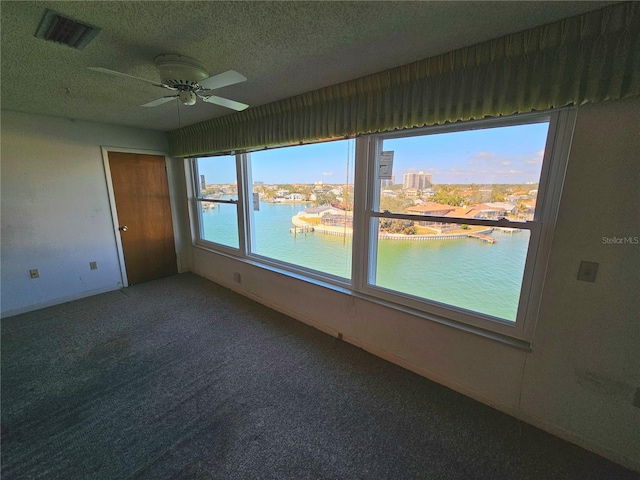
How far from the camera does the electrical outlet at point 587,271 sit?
52.3 inches

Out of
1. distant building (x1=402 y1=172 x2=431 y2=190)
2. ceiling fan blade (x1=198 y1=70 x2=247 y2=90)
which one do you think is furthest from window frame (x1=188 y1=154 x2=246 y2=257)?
distant building (x1=402 y1=172 x2=431 y2=190)

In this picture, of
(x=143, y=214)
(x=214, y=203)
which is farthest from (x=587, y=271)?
(x=143, y=214)

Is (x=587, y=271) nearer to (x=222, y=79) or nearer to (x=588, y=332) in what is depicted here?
(x=588, y=332)

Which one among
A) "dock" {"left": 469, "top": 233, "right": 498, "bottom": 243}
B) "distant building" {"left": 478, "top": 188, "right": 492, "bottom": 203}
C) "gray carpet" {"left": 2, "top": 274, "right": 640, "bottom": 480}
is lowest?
"gray carpet" {"left": 2, "top": 274, "right": 640, "bottom": 480}

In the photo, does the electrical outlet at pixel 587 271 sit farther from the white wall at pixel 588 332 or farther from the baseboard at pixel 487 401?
the baseboard at pixel 487 401

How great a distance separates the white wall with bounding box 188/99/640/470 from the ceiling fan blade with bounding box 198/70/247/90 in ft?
6.19

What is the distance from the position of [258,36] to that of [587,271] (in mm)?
2270

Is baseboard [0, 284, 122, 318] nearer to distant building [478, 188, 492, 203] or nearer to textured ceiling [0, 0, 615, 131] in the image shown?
textured ceiling [0, 0, 615, 131]

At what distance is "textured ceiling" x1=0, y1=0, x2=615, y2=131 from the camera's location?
1158 millimetres

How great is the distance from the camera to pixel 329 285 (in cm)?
250

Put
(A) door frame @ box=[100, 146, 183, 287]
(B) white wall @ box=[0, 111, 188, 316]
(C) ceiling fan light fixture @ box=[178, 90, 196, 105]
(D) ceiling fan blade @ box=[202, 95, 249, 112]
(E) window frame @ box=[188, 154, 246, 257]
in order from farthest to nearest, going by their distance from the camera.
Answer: (A) door frame @ box=[100, 146, 183, 287]
(E) window frame @ box=[188, 154, 246, 257]
(B) white wall @ box=[0, 111, 188, 316]
(D) ceiling fan blade @ box=[202, 95, 249, 112]
(C) ceiling fan light fixture @ box=[178, 90, 196, 105]

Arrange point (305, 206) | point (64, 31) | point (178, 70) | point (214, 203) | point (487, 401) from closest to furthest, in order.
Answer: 1. point (64, 31)
2. point (178, 70)
3. point (487, 401)
4. point (305, 206)
5. point (214, 203)

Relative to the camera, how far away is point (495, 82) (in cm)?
142

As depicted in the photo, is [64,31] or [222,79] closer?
[64,31]
